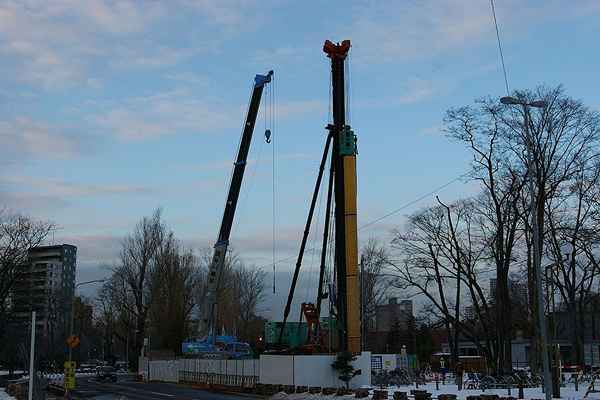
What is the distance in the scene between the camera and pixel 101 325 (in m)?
119

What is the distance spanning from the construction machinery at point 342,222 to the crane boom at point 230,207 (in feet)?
21.7

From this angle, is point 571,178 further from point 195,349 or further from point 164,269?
point 164,269

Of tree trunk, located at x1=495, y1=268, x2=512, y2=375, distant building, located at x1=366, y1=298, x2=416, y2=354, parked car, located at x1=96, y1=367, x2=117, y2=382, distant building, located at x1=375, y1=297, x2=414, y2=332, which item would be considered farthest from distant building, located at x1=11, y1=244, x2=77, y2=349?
distant building, located at x1=375, y1=297, x2=414, y2=332

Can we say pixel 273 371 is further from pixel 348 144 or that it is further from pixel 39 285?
pixel 39 285

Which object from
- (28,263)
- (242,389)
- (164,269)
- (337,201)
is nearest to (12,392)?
(242,389)

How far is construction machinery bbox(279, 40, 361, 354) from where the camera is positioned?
143 feet

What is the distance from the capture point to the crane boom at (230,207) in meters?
52.2

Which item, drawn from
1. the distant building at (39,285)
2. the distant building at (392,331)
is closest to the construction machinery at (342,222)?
the distant building at (39,285)

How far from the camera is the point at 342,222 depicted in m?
44.9

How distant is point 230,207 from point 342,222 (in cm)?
1066

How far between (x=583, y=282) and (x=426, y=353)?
54406 mm

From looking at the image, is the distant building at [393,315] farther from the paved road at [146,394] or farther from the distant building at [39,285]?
the paved road at [146,394]

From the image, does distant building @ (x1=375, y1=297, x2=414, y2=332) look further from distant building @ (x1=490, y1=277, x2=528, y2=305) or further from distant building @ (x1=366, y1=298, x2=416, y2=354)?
distant building @ (x1=490, y1=277, x2=528, y2=305)

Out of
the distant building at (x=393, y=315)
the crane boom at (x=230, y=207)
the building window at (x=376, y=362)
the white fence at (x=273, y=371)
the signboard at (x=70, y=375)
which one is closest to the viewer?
the signboard at (x=70, y=375)
